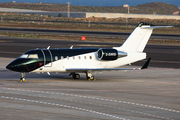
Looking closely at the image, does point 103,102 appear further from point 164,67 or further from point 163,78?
point 164,67

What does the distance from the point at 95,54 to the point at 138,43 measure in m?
5.10

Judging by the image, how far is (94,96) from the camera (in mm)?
28484

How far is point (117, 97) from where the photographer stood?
92.6 feet

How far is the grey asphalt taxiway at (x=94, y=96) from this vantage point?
73.8 feet

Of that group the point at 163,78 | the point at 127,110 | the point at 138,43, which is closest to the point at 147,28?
the point at 138,43

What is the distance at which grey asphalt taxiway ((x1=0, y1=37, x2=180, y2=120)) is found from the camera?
886 inches

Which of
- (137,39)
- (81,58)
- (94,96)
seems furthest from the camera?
(137,39)

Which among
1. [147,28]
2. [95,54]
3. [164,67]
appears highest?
[147,28]

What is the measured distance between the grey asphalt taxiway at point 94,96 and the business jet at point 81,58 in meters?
1.32

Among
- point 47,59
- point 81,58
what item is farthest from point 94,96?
point 81,58

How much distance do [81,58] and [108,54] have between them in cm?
282

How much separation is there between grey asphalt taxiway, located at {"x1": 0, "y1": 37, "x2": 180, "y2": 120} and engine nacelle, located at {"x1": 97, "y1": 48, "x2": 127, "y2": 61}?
2.32 meters

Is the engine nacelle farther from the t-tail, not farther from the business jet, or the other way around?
the t-tail

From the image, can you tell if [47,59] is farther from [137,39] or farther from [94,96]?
[137,39]
